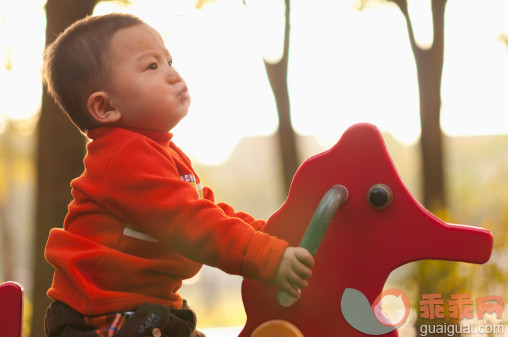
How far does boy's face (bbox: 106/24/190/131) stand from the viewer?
134 centimetres

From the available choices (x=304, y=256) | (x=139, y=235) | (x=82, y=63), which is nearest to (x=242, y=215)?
(x=139, y=235)

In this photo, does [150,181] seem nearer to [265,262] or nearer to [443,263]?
[265,262]

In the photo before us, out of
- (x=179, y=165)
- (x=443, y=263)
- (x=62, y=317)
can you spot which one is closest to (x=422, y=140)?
(x=443, y=263)

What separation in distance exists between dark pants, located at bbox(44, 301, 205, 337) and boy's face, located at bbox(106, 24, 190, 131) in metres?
0.43

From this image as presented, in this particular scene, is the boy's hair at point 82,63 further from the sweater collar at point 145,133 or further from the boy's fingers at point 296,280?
the boy's fingers at point 296,280


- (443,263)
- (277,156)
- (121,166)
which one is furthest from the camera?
(277,156)

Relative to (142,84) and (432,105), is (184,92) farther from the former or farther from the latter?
(432,105)

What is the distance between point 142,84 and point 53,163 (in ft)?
7.15

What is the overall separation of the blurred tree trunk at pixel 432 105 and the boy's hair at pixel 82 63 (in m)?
2.69

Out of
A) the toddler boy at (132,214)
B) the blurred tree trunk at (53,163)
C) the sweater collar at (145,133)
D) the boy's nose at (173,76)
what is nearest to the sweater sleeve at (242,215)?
the toddler boy at (132,214)

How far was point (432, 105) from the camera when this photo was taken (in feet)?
12.2

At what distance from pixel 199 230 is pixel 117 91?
16.0 inches

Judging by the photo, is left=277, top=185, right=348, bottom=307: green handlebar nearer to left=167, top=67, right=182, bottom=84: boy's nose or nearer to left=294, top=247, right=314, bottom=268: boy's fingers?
left=294, top=247, right=314, bottom=268: boy's fingers

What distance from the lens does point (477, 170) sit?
17.3 m
